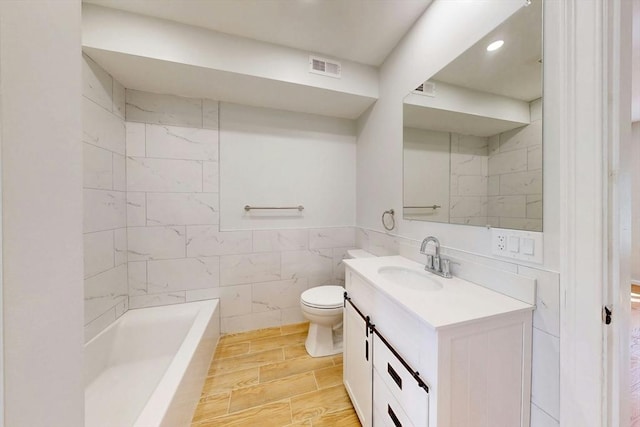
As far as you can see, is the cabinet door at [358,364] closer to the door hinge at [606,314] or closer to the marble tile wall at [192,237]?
the door hinge at [606,314]

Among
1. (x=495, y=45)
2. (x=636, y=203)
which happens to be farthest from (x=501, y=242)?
(x=636, y=203)

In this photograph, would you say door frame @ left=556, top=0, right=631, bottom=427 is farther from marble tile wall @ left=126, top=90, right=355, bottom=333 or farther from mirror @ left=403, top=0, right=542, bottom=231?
marble tile wall @ left=126, top=90, right=355, bottom=333

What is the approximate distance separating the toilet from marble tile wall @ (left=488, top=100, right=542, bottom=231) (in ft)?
4.00

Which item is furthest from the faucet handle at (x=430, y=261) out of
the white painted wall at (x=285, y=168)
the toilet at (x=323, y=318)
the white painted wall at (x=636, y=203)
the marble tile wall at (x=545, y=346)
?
the white painted wall at (x=636, y=203)

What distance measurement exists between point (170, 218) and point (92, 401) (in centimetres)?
125

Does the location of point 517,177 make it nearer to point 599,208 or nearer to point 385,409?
point 599,208

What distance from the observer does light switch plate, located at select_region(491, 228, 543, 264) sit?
2.91 ft

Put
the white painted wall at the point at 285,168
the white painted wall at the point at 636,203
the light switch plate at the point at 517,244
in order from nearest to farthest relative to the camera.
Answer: the light switch plate at the point at 517,244 < the white painted wall at the point at 285,168 < the white painted wall at the point at 636,203

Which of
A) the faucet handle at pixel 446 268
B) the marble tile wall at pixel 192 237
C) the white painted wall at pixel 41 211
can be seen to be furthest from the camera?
the marble tile wall at pixel 192 237

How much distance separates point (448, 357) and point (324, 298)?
120 cm

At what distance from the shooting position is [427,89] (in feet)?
4.81

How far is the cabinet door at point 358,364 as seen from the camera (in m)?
1.15

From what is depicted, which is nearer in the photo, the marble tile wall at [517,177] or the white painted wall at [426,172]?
the marble tile wall at [517,177]

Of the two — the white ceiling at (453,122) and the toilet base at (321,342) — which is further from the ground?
the white ceiling at (453,122)
